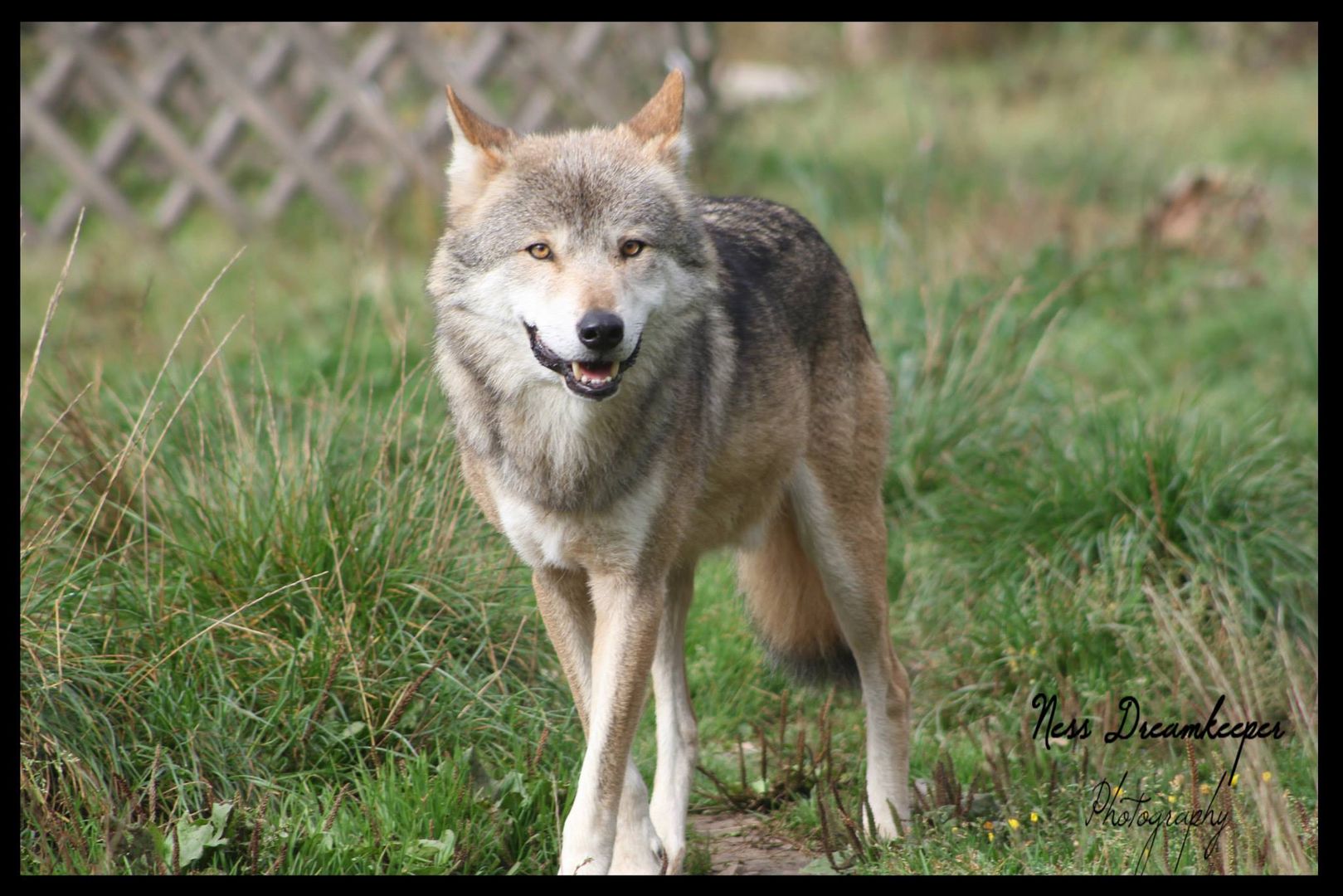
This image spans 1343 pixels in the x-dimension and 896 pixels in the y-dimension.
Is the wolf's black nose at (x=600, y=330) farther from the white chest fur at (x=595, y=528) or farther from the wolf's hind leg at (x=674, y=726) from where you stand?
the wolf's hind leg at (x=674, y=726)

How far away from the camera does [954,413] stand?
19.8 ft

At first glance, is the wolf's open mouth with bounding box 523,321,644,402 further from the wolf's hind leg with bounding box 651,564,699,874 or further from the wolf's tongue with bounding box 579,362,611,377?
the wolf's hind leg with bounding box 651,564,699,874

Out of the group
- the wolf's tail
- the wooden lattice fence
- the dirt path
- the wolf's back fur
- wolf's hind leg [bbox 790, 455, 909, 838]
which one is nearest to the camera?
the dirt path

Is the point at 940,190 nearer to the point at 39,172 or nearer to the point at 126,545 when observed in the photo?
the point at 39,172

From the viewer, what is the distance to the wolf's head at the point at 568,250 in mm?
3312

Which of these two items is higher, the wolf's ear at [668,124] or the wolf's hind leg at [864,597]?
the wolf's ear at [668,124]

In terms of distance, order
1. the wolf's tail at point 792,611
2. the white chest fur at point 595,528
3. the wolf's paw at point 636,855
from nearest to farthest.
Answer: the white chest fur at point 595,528
the wolf's paw at point 636,855
the wolf's tail at point 792,611

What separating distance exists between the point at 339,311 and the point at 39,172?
174 inches

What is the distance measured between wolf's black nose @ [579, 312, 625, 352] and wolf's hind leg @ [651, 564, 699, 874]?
1.11 m

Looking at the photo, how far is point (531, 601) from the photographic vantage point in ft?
14.8

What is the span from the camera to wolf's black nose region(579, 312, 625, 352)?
3.22 m

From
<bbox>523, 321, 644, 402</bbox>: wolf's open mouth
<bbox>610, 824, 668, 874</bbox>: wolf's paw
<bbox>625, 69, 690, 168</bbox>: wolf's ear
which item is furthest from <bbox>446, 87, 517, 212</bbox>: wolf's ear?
<bbox>610, 824, 668, 874</bbox>: wolf's paw

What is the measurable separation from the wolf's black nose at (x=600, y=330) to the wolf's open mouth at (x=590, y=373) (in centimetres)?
7

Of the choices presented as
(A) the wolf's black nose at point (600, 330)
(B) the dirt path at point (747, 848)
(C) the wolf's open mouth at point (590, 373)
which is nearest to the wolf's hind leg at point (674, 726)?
(B) the dirt path at point (747, 848)
